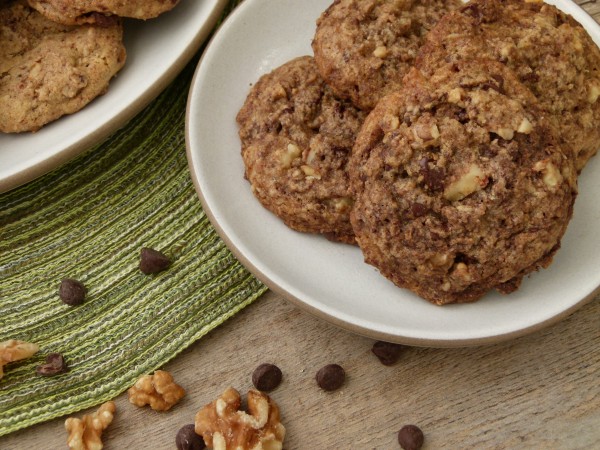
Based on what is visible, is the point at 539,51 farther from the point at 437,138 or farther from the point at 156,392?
the point at 156,392

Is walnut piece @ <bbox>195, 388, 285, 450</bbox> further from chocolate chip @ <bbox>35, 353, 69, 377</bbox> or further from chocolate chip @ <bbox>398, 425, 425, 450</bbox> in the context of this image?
chocolate chip @ <bbox>35, 353, 69, 377</bbox>

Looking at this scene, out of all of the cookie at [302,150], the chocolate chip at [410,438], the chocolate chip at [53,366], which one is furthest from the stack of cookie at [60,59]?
the chocolate chip at [410,438]

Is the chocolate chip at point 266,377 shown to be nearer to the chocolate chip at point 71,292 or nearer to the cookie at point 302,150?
the cookie at point 302,150

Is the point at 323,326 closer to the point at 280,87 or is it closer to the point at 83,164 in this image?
the point at 280,87

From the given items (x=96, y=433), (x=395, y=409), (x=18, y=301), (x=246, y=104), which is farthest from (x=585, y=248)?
(x=18, y=301)

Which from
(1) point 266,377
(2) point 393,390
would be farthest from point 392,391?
(1) point 266,377
